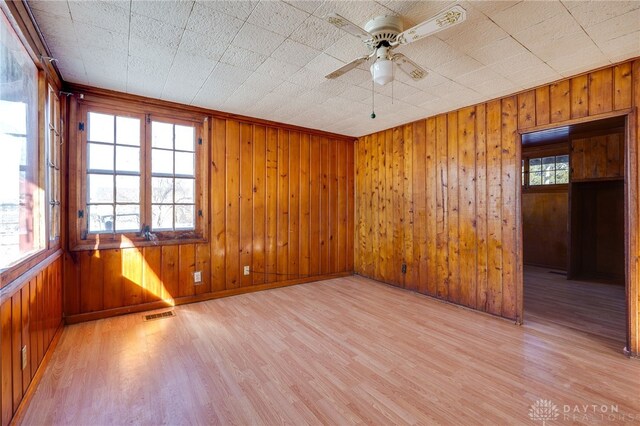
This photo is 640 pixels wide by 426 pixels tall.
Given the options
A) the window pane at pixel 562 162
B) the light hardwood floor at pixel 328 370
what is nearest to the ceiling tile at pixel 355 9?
the light hardwood floor at pixel 328 370

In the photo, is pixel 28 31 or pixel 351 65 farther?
pixel 351 65

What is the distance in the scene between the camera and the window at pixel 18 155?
157cm

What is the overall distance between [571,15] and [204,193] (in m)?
3.79

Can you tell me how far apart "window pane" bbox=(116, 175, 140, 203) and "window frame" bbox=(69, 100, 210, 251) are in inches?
2.0

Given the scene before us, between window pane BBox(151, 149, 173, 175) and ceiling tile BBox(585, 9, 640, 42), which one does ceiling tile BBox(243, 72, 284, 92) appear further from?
ceiling tile BBox(585, 9, 640, 42)

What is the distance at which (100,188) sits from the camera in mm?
3154

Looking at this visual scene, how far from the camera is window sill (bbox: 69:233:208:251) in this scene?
305cm

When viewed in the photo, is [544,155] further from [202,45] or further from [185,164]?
[185,164]

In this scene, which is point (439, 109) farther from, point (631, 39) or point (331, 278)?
point (331, 278)

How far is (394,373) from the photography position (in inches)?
82.5

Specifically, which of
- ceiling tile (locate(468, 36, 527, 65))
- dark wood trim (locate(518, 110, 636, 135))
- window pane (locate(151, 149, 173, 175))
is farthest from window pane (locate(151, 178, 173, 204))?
dark wood trim (locate(518, 110, 636, 135))

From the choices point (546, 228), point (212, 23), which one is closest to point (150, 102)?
point (212, 23)
